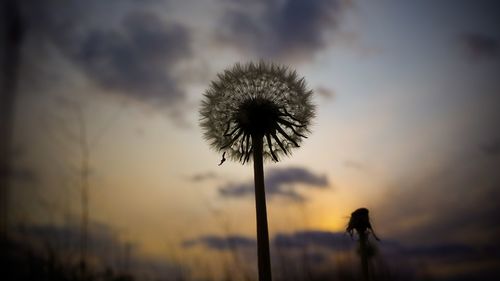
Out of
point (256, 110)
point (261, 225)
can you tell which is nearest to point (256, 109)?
point (256, 110)

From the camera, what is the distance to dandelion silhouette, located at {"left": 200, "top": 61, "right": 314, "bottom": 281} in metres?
9.59

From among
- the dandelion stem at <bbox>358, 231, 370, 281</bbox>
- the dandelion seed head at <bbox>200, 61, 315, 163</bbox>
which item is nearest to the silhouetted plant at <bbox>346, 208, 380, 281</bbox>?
the dandelion stem at <bbox>358, 231, 370, 281</bbox>

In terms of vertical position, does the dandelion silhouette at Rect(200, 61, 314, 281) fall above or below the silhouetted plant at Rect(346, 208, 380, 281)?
above

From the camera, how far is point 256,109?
9.55 m

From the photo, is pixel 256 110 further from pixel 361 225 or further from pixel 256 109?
pixel 361 225

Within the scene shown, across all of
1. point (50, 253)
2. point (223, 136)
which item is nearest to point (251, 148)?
point (223, 136)

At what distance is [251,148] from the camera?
983 cm

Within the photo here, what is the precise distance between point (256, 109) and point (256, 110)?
0.08 ft

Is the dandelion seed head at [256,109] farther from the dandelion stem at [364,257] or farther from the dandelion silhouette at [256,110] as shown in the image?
the dandelion stem at [364,257]

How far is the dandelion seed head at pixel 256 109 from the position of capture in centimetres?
961

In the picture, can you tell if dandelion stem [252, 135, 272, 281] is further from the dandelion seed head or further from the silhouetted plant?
the silhouetted plant

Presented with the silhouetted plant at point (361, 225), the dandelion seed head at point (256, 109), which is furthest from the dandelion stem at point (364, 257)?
the dandelion seed head at point (256, 109)

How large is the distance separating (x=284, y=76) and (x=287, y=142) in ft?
5.59

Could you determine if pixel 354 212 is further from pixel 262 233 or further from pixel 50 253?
pixel 50 253
